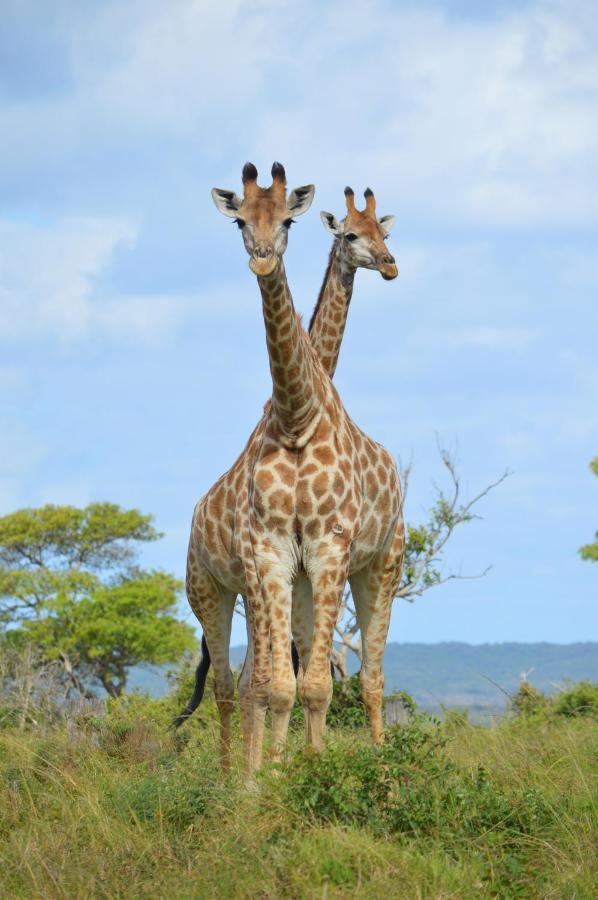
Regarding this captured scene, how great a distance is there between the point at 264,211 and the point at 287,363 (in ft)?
3.77

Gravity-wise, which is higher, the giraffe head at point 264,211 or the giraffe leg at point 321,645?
the giraffe head at point 264,211

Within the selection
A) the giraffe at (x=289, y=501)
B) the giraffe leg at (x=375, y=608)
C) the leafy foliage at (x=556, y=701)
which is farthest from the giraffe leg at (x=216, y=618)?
the leafy foliage at (x=556, y=701)

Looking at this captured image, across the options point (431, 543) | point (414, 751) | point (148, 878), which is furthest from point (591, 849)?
point (431, 543)

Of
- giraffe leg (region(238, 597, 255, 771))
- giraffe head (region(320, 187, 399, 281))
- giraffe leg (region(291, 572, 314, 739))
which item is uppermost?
giraffe head (region(320, 187, 399, 281))

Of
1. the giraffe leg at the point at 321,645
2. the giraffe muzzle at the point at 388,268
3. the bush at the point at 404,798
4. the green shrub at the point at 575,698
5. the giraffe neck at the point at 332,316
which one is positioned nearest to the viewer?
the bush at the point at 404,798

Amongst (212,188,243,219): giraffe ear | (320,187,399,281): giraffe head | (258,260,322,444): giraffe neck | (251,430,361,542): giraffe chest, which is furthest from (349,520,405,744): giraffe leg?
(212,188,243,219): giraffe ear

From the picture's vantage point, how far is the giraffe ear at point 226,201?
8844 mm

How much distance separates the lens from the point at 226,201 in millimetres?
8906

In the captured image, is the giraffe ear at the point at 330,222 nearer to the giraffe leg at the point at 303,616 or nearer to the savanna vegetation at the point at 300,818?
the giraffe leg at the point at 303,616

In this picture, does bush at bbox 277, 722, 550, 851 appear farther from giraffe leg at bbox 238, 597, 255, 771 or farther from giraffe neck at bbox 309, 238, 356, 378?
giraffe neck at bbox 309, 238, 356, 378

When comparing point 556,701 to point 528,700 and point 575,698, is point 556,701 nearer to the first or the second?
point 528,700

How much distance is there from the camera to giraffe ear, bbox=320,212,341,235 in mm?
12273

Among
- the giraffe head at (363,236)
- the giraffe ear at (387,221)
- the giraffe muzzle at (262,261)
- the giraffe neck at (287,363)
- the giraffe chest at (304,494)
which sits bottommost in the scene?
the giraffe chest at (304,494)

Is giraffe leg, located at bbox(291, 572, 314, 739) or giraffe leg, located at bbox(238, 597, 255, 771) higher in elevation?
giraffe leg, located at bbox(291, 572, 314, 739)
